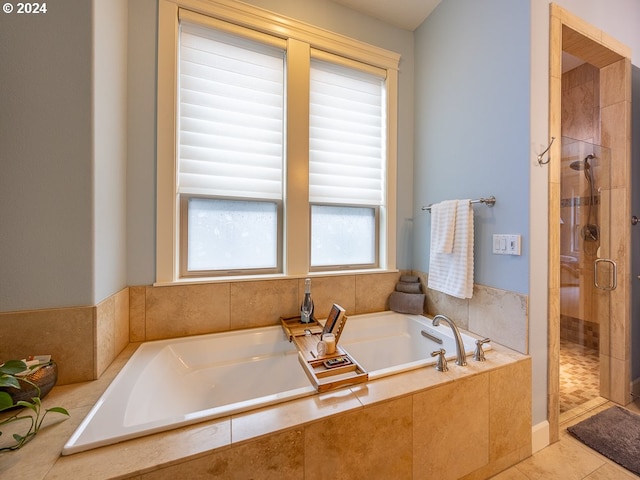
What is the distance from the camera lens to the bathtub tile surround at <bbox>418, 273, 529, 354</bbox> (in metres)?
1.37

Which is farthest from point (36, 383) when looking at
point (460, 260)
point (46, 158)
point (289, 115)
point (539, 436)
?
point (539, 436)

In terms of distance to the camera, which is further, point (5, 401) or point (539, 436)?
point (539, 436)

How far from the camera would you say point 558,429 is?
1455mm

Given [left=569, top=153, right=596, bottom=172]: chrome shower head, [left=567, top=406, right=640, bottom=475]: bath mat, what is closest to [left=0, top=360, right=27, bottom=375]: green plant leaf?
[left=567, top=406, right=640, bottom=475]: bath mat

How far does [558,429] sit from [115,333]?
8.35ft

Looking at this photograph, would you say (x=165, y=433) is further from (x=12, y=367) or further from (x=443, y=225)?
(x=443, y=225)

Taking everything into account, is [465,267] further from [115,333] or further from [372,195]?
[115,333]

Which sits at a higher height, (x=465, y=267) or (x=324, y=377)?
(x=465, y=267)

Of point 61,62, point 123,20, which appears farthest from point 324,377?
point 123,20

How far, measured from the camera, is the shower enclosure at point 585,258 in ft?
6.04

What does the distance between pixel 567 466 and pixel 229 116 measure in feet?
9.33

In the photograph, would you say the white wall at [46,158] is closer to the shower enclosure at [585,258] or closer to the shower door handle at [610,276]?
the shower enclosure at [585,258]

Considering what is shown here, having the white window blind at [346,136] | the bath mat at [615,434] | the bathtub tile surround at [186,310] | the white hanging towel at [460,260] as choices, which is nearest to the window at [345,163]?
the white window blind at [346,136]

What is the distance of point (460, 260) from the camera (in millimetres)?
1649
